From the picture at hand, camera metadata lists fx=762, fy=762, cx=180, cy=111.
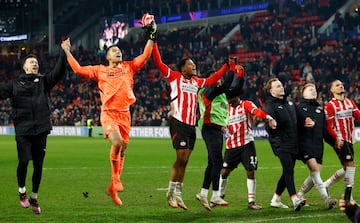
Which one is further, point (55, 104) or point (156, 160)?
point (55, 104)

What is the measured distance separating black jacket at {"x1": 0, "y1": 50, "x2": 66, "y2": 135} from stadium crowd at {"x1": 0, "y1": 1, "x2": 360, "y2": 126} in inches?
982

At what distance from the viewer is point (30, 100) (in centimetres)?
1141

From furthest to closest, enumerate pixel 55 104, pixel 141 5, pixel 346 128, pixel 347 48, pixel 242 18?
pixel 141 5, pixel 55 104, pixel 242 18, pixel 347 48, pixel 346 128

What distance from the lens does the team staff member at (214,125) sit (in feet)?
40.5

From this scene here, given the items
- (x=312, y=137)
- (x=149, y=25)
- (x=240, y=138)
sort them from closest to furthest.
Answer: (x=149, y=25) < (x=312, y=137) < (x=240, y=138)

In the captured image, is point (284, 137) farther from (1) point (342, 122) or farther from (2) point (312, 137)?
(1) point (342, 122)

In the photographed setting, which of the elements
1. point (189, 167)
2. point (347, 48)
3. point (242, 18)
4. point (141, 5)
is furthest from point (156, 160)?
point (141, 5)

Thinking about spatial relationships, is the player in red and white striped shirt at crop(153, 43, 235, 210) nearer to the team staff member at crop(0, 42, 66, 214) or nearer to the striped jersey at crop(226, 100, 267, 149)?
the striped jersey at crop(226, 100, 267, 149)

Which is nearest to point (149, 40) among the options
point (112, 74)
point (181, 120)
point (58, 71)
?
point (112, 74)

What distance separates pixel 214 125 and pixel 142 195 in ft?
8.35

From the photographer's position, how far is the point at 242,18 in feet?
171

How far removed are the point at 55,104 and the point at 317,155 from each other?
44957mm

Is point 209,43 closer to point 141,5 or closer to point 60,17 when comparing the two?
point 141,5

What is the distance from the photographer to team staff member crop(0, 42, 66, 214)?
11383 mm
